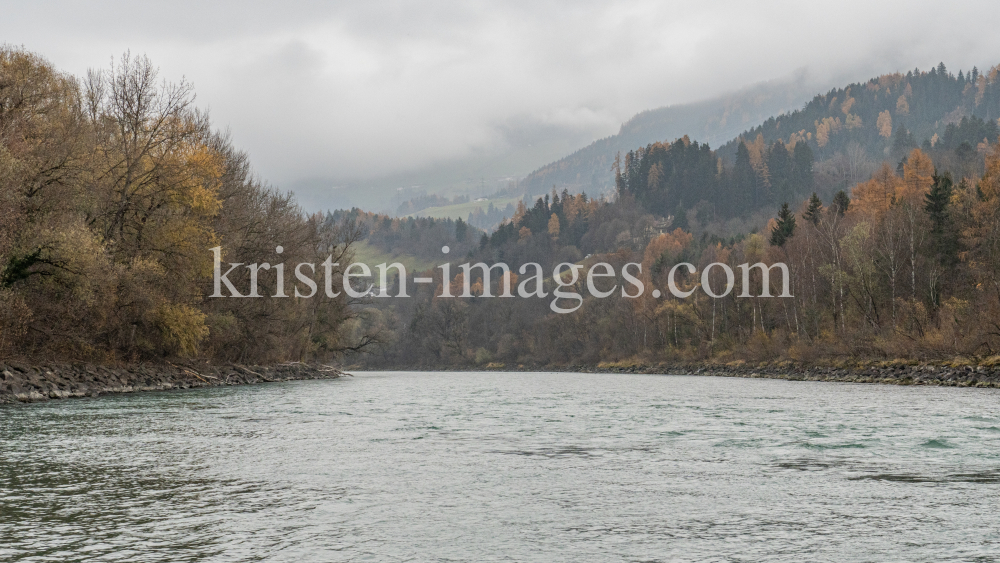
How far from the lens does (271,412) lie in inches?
1061

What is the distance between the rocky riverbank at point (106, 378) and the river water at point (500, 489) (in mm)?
8178

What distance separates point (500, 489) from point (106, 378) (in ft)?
102

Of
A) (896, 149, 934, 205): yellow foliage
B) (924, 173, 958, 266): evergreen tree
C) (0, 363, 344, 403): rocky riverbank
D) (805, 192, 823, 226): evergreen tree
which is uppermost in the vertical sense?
(896, 149, 934, 205): yellow foliage

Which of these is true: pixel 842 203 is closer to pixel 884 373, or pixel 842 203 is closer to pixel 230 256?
pixel 884 373

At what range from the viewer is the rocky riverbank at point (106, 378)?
30.5 meters

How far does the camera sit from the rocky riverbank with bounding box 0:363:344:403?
30.5 metres

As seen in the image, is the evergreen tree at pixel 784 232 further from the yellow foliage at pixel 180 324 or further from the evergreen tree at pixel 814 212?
the yellow foliage at pixel 180 324

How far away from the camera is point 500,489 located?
11969mm

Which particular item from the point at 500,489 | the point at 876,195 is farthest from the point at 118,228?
the point at 876,195

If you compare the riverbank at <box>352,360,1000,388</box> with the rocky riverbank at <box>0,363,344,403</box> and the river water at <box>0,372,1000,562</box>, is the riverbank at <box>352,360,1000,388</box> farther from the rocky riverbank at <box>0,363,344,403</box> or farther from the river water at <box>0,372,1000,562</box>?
the rocky riverbank at <box>0,363,344,403</box>

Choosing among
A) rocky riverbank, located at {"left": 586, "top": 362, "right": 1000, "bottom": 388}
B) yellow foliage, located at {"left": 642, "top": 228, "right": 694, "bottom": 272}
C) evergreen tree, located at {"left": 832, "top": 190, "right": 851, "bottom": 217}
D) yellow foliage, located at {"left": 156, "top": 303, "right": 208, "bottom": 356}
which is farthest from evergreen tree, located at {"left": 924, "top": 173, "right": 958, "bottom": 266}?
yellow foliage, located at {"left": 642, "top": 228, "right": 694, "bottom": 272}

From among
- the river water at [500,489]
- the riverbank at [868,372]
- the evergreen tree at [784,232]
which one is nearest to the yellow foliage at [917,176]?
the evergreen tree at [784,232]

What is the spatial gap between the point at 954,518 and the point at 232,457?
40.0 ft

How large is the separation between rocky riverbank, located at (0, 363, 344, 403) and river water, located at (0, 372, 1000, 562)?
8.18 meters
